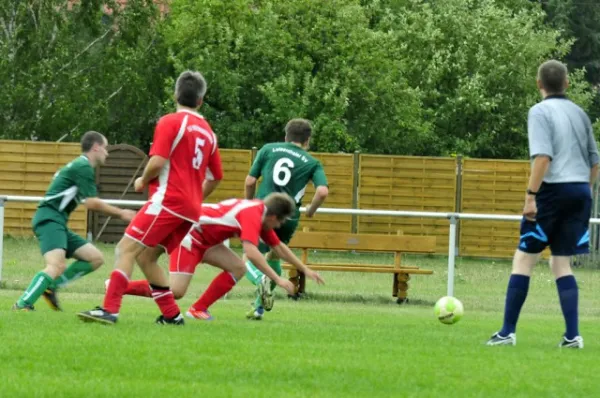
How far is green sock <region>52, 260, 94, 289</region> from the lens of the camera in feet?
41.1

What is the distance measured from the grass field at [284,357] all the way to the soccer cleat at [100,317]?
0.10 m

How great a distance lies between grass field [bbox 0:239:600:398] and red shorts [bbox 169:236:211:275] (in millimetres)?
494

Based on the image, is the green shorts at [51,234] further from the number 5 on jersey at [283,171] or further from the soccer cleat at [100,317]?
the number 5 on jersey at [283,171]

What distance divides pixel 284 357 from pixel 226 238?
317cm

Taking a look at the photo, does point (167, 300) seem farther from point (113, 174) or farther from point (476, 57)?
point (476, 57)

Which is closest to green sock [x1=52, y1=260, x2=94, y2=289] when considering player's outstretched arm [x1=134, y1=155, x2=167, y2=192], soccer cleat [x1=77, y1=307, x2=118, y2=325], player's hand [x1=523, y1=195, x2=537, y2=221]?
soccer cleat [x1=77, y1=307, x2=118, y2=325]

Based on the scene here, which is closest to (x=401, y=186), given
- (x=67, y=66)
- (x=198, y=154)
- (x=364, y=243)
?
(x=67, y=66)

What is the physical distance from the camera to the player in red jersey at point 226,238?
11039 millimetres

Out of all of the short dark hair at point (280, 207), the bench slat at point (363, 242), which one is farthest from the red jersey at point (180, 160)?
the bench slat at point (363, 242)

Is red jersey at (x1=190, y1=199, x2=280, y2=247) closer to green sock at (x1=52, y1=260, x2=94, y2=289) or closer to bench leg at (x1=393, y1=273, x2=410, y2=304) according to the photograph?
green sock at (x1=52, y1=260, x2=94, y2=289)

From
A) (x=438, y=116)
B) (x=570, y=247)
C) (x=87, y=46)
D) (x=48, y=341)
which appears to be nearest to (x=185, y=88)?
(x=48, y=341)

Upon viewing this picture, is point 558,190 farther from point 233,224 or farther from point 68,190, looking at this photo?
point 68,190

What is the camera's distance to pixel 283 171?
43.6ft

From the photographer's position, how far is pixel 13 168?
33.7 meters
